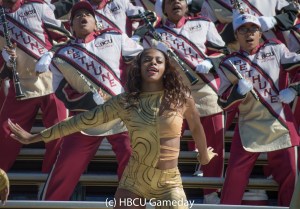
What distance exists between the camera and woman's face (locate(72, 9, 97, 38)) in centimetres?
749

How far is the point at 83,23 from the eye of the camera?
7.49 meters

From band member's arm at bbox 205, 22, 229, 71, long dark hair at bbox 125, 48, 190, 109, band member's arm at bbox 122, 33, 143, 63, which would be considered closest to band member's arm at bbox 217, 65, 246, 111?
band member's arm at bbox 205, 22, 229, 71

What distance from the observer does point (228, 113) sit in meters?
7.96

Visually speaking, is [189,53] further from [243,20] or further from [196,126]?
[196,126]

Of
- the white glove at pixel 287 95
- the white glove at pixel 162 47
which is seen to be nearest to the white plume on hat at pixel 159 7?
the white glove at pixel 162 47

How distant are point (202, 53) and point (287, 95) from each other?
2.96 ft

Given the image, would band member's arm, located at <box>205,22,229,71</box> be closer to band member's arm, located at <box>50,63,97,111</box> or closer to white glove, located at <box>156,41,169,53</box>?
white glove, located at <box>156,41,169,53</box>

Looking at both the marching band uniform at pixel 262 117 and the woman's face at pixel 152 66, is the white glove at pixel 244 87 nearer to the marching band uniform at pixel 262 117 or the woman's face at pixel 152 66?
the marching band uniform at pixel 262 117

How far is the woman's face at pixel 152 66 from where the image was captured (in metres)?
5.83

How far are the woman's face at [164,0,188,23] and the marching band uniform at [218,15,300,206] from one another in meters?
0.71

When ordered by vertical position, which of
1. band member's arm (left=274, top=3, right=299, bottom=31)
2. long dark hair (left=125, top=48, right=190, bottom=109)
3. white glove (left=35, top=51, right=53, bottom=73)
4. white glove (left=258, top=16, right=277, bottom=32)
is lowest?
white glove (left=35, top=51, right=53, bottom=73)

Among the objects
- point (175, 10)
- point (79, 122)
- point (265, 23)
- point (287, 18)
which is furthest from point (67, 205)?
point (287, 18)

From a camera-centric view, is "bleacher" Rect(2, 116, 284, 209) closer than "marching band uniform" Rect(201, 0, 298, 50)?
Yes

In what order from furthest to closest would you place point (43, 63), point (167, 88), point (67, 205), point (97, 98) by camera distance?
point (43, 63)
point (97, 98)
point (67, 205)
point (167, 88)
